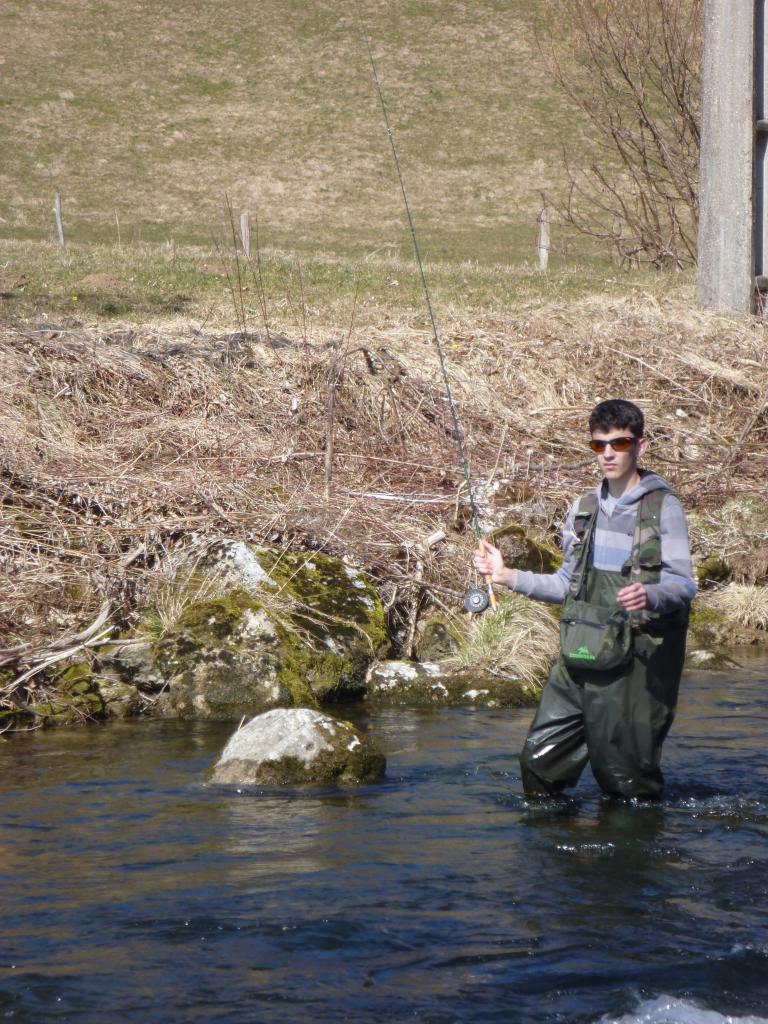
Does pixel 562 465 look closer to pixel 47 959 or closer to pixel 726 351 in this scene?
pixel 726 351

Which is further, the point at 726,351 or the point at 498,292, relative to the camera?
the point at 498,292

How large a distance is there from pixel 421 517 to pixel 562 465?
1.86m

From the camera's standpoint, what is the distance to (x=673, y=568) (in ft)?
18.0

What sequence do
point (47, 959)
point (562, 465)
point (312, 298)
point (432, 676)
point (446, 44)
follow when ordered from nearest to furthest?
1. point (47, 959)
2. point (432, 676)
3. point (562, 465)
4. point (312, 298)
5. point (446, 44)

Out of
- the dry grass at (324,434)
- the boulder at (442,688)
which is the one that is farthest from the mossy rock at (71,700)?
the boulder at (442,688)

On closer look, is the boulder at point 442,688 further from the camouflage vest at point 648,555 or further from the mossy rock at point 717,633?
the camouflage vest at point 648,555

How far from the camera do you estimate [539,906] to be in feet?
17.0

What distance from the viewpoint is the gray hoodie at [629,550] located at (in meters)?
5.42

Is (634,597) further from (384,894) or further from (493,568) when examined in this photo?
(384,894)

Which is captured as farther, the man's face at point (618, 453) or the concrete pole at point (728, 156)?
the concrete pole at point (728, 156)

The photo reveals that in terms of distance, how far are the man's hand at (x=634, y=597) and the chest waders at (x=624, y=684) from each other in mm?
197

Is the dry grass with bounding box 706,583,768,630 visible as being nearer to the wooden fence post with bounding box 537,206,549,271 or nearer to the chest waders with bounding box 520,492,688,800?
the chest waders with bounding box 520,492,688,800

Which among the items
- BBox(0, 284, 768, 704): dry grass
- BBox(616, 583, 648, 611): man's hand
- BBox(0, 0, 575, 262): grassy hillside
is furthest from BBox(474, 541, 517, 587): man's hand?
BBox(0, 0, 575, 262): grassy hillside

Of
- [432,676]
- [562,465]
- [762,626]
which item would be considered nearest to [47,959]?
[432,676]
